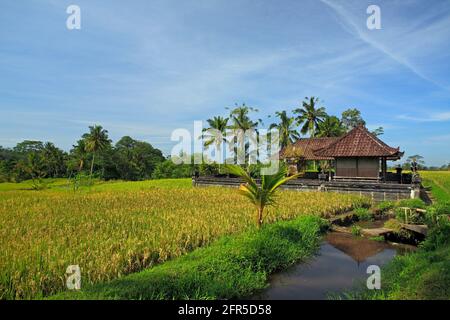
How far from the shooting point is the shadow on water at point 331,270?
5883 millimetres

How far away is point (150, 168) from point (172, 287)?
50.9 m

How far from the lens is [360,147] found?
20844 mm

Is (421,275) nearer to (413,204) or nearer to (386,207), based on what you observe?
(413,204)

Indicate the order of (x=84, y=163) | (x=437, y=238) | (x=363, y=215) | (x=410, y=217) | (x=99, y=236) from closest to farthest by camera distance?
(x=99, y=236)
(x=437, y=238)
(x=410, y=217)
(x=363, y=215)
(x=84, y=163)

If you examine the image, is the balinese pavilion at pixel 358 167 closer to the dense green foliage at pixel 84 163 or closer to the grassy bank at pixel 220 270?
the grassy bank at pixel 220 270

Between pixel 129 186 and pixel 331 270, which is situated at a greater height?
pixel 129 186

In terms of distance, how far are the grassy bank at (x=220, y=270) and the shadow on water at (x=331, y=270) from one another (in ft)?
1.12

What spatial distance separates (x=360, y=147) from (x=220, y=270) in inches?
710

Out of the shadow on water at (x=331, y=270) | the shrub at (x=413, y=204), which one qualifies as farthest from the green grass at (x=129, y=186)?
the shadow on water at (x=331, y=270)

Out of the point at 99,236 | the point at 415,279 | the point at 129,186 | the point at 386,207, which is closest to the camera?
the point at 415,279

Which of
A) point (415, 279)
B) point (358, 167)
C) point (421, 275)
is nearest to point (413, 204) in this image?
point (358, 167)

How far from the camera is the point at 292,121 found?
36.7 m

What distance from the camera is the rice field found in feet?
17.3

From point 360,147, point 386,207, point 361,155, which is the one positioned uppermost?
point 360,147
